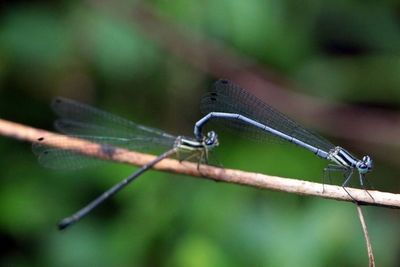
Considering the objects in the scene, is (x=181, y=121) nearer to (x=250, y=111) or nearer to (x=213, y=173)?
(x=250, y=111)

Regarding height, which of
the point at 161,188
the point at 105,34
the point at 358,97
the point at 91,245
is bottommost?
the point at 91,245

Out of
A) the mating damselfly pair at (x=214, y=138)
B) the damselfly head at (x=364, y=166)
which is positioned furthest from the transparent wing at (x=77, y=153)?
the damselfly head at (x=364, y=166)

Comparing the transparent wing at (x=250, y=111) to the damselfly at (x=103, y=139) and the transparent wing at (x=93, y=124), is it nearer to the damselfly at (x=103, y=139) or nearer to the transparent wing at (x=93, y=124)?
the damselfly at (x=103, y=139)

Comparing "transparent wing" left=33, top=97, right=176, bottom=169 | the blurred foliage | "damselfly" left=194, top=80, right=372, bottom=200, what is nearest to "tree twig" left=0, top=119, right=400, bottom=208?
"transparent wing" left=33, top=97, right=176, bottom=169

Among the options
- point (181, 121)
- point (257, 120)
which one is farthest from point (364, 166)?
point (181, 121)

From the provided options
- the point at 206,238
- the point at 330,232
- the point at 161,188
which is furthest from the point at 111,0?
the point at 330,232

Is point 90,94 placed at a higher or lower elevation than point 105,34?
lower

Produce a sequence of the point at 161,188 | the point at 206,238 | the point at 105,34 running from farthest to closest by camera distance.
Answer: the point at 105,34
the point at 161,188
the point at 206,238

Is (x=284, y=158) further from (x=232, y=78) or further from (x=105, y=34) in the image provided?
(x=105, y=34)
